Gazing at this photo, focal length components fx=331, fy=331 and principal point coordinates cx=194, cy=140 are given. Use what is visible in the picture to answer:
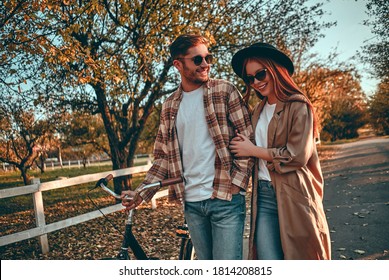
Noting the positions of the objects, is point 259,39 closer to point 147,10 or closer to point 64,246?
point 147,10

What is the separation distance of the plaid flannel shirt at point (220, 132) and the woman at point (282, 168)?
0.07 metres

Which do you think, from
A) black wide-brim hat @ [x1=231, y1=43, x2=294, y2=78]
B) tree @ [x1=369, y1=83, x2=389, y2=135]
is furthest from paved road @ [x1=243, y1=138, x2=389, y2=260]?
black wide-brim hat @ [x1=231, y1=43, x2=294, y2=78]

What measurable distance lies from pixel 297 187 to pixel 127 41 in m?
5.33

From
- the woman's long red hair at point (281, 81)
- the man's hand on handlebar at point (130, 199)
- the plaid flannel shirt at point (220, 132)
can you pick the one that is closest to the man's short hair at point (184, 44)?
the plaid flannel shirt at point (220, 132)

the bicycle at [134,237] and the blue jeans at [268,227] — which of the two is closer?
the blue jeans at [268,227]

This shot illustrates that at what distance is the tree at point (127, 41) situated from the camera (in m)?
5.06

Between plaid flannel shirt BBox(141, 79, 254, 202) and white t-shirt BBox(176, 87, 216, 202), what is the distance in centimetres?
4

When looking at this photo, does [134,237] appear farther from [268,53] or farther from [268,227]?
[268,53]

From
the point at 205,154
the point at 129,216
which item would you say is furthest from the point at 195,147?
the point at 129,216

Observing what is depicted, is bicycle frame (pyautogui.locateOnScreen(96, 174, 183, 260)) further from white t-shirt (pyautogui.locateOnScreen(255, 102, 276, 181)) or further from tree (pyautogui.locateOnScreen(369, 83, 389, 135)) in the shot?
tree (pyautogui.locateOnScreen(369, 83, 389, 135))

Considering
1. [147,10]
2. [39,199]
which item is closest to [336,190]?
[147,10]

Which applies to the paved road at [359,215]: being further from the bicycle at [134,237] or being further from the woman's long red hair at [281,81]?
the woman's long red hair at [281,81]

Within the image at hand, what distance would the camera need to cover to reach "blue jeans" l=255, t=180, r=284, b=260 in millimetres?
2102

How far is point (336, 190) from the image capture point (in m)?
7.98
